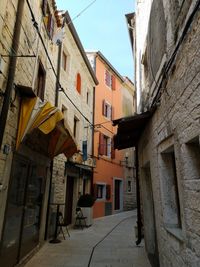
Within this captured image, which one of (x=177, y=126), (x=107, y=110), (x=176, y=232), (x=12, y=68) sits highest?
(x=107, y=110)

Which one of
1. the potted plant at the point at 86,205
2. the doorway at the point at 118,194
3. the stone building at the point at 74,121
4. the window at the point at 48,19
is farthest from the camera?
the doorway at the point at 118,194

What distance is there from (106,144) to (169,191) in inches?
494

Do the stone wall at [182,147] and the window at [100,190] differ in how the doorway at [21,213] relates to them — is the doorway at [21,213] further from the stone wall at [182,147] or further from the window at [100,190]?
the window at [100,190]

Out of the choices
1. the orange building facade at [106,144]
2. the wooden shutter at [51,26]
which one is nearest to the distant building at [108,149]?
the orange building facade at [106,144]

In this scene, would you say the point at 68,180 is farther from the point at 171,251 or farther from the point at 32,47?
the point at 171,251

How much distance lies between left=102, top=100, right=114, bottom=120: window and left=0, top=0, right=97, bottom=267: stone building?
7.82m

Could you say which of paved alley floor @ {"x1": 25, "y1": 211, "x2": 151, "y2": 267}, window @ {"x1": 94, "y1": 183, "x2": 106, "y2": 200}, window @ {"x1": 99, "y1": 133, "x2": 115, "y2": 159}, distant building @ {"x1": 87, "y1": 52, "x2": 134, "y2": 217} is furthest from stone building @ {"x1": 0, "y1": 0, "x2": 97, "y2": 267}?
window @ {"x1": 99, "y1": 133, "x2": 115, "y2": 159}

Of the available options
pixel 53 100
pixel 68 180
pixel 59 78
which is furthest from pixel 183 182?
pixel 68 180

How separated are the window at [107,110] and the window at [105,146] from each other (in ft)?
5.47

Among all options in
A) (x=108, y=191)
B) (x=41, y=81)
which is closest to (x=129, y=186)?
(x=108, y=191)

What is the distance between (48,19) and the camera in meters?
7.46

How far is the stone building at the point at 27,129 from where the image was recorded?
422cm

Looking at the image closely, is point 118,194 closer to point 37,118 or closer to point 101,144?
point 101,144

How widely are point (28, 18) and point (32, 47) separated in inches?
25.4
